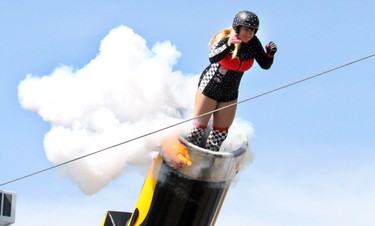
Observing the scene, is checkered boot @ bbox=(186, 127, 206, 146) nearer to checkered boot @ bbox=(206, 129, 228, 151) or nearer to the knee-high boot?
the knee-high boot

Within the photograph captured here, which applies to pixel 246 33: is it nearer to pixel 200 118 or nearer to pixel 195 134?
pixel 200 118

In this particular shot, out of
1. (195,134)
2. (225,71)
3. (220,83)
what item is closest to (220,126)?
(195,134)

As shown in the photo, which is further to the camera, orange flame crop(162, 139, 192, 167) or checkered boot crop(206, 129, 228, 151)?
checkered boot crop(206, 129, 228, 151)

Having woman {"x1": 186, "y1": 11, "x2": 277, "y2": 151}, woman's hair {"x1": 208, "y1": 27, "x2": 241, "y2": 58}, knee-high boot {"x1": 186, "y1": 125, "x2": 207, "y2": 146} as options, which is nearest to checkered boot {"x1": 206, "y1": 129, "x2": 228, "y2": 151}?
woman {"x1": 186, "y1": 11, "x2": 277, "y2": 151}

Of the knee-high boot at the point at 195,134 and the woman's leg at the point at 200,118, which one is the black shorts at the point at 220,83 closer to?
the woman's leg at the point at 200,118

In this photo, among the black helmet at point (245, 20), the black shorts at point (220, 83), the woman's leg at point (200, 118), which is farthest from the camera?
the woman's leg at point (200, 118)

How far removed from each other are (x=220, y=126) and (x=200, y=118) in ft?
0.81

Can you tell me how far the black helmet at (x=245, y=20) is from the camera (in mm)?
9898

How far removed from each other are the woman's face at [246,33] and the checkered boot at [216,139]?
1.12 metres

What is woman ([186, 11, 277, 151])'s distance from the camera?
32.7ft

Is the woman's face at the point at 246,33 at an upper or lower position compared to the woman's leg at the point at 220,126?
upper

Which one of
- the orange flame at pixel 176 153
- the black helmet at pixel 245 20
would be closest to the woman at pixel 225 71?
the black helmet at pixel 245 20

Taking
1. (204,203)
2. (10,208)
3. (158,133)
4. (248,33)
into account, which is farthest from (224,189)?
(10,208)

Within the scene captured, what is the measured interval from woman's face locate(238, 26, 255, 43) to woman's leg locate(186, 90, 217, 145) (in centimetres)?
80
